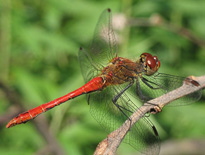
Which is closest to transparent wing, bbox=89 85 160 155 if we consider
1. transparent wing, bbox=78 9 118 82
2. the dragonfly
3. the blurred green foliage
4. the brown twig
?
the dragonfly

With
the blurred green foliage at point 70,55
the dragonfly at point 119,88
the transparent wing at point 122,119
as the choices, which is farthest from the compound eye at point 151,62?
the blurred green foliage at point 70,55

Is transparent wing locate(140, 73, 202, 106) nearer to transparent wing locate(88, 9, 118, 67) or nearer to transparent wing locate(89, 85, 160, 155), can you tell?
transparent wing locate(89, 85, 160, 155)

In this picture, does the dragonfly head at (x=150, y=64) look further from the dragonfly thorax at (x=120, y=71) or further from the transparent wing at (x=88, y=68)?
the transparent wing at (x=88, y=68)

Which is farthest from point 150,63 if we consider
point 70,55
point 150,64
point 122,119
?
point 70,55

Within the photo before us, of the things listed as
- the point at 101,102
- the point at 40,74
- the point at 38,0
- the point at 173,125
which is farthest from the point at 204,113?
the point at 38,0

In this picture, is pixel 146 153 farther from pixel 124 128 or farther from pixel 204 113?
pixel 204 113

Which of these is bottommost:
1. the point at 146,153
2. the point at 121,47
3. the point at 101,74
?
the point at 146,153

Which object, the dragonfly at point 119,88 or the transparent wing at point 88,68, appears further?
the transparent wing at point 88,68
